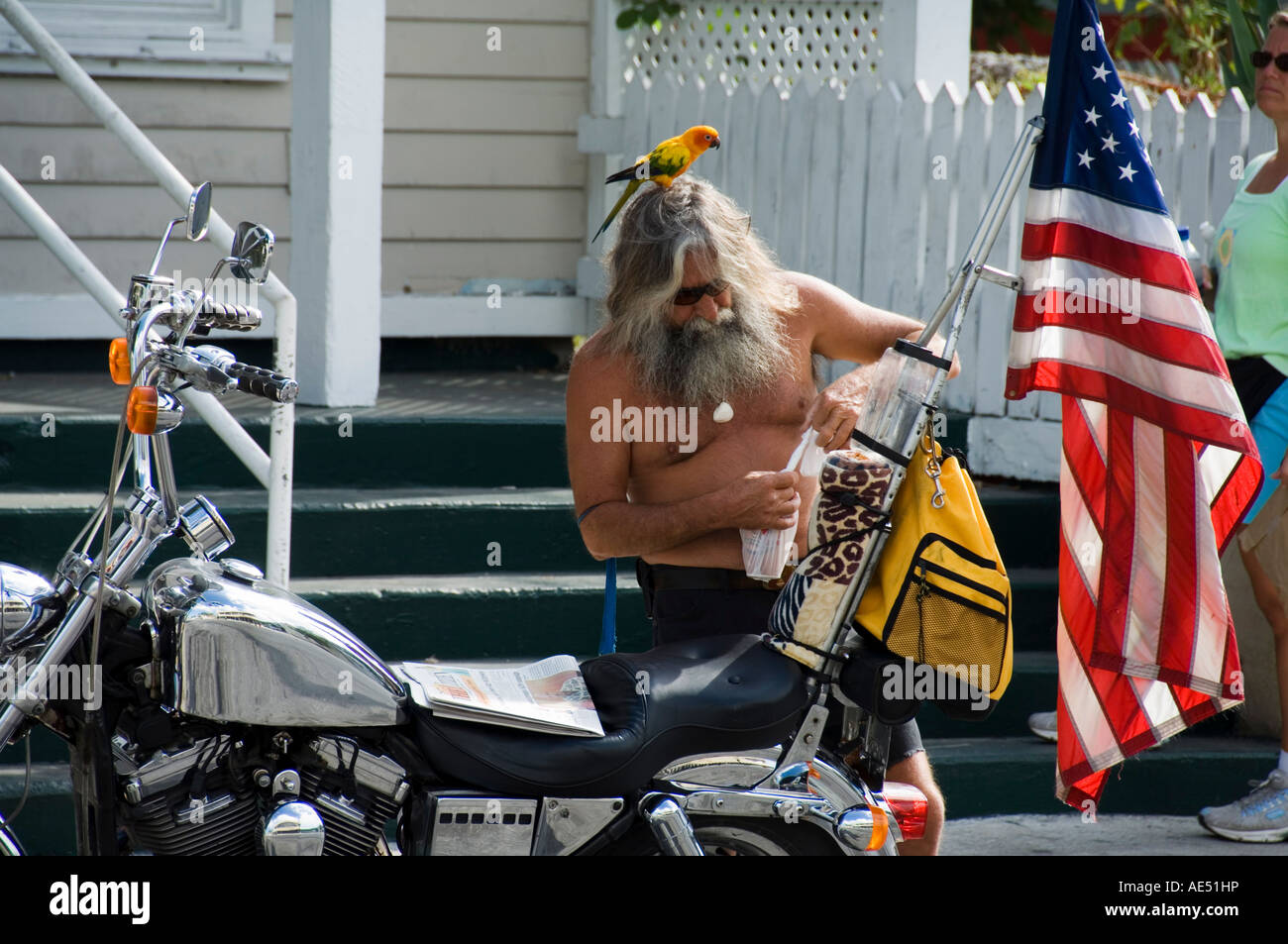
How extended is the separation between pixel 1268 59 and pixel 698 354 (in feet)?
6.86

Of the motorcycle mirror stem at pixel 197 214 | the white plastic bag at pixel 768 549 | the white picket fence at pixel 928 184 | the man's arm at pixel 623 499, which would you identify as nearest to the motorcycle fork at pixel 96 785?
the motorcycle mirror stem at pixel 197 214

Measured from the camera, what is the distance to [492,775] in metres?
2.77

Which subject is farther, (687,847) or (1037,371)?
(1037,371)

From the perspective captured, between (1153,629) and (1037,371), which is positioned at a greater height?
(1037,371)

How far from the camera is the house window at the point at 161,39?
6.37m

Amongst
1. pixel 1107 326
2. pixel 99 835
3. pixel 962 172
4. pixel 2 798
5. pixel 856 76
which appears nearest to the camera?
pixel 99 835

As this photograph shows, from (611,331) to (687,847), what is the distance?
1.25 m

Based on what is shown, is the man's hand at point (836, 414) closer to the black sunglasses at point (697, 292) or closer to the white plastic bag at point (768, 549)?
the white plastic bag at point (768, 549)

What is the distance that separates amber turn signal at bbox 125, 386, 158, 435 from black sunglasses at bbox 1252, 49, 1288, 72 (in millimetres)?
3306

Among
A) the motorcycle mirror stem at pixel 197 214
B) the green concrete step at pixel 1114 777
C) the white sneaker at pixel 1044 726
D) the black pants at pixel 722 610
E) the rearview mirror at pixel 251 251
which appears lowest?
the green concrete step at pixel 1114 777

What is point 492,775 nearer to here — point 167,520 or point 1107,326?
point 167,520

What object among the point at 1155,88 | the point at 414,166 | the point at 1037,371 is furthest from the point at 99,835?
the point at 1155,88

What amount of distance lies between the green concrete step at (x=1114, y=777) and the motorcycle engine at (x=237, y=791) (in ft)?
7.44

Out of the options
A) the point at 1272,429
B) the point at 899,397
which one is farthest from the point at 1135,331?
the point at 1272,429
